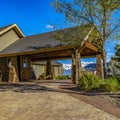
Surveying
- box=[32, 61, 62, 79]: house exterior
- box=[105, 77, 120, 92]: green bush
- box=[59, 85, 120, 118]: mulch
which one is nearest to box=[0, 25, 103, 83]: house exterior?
box=[105, 77, 120, 92]: green bush

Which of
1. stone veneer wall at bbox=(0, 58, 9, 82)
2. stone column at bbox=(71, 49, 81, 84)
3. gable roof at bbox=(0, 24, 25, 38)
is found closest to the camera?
stone column at bbox=(71, 49, 81, 84)

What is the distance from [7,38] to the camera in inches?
1147

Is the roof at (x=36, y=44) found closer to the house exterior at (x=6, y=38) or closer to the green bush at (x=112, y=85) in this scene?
the house exterior at (x=6, y=38)

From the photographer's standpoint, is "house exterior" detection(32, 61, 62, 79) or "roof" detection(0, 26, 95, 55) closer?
"roof" detection(0, 26, 95, 55)

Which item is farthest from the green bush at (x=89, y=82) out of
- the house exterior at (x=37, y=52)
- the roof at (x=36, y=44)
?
the roof at (x=36, y=44)

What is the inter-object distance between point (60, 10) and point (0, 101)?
8427mm

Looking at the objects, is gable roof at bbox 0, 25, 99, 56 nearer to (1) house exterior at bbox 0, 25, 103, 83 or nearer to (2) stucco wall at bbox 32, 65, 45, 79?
(1) house exterior at bbox 0, 25, 103, 83

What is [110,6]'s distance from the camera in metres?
16.7

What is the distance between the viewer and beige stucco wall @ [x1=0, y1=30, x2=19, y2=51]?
92.9 feet

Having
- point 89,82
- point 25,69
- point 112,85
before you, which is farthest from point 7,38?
point 112,85

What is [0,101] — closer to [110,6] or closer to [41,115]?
[41,115]

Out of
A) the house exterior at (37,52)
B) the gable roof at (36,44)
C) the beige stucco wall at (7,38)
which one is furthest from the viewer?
the beige stucco wall at (7,38)

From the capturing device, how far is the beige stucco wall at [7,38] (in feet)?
92.9

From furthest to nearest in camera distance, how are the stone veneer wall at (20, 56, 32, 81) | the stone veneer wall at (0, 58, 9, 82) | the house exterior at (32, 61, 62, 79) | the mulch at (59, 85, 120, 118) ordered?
1. the house exterior at (32, 61, 62, 79)
2. the stone veneer wall at (0, 58, 9, 82)
3. the stone veneer wall at (20, 56, 32, 81)
4. the mulch at (59, 85, 120, 118)
